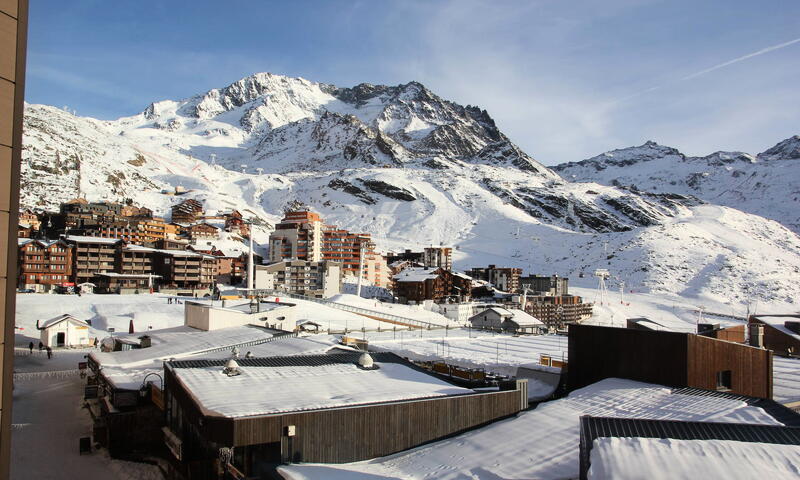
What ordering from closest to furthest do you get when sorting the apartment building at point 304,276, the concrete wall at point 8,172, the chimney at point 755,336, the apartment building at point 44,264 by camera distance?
the concrete wall at point 8,172 → the chimney at point 755,336 → the apartment building at point 44,264 → the apartment building at point 304,276

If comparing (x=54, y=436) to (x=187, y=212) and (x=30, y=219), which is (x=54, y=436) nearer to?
(x=30, y=219)

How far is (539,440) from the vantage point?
13297 mm

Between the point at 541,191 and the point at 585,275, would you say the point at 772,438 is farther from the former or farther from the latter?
the point at 541,191

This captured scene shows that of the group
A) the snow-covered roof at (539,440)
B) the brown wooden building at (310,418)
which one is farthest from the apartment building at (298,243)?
the snow-covered roof at (539,440)

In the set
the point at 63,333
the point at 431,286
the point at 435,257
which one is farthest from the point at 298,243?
the point at 63,333

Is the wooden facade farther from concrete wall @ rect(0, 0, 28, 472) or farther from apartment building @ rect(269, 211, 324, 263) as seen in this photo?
apartment building @ rect(269, 211, 324, 263)

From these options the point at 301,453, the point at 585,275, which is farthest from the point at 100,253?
the point at 585,275

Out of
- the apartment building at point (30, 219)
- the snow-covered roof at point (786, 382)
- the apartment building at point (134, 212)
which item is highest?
the apartment building at point (134, 212)

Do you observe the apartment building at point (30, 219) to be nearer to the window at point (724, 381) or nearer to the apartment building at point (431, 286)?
the apartment building at point (431, 286)

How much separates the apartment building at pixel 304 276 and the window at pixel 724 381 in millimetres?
69956

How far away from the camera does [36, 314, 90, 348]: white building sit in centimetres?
4031

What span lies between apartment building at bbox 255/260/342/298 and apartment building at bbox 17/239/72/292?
2598cm

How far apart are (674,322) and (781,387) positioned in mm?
56443

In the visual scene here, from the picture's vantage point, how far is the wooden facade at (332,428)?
40.7 ft
